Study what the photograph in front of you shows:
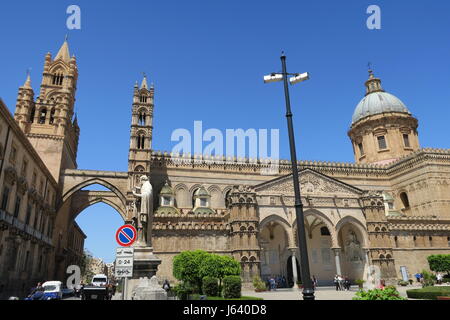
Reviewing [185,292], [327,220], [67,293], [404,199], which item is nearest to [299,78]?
[185,292]

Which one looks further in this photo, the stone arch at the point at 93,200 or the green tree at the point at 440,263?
the stone arch at the point at 93,200

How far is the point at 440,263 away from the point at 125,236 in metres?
38.4

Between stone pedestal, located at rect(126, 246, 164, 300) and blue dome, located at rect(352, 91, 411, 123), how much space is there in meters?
53.3

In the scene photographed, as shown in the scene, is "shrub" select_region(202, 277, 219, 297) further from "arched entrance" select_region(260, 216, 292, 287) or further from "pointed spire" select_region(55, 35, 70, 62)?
"pointed spire" select_region(55, 35, 70, 62)

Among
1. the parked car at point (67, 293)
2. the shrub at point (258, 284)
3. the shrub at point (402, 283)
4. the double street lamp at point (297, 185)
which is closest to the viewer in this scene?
the double street lamp at point (297, 185)

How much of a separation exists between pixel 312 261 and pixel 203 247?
43.5 feet

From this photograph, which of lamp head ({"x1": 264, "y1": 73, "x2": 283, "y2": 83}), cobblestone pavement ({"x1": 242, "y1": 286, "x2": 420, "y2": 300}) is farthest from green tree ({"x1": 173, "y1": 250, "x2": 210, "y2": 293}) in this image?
lamp head ({"x1": 264, "y1": 73, "x2": 283, "y2": 83})

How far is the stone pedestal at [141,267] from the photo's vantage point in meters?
11.6

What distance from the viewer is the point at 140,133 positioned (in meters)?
41.3

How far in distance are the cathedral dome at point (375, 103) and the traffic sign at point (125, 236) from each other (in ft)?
181

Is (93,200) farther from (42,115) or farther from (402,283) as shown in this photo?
(402,283)

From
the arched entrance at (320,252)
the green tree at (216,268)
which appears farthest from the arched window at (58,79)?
the arched entrance at (320,252)

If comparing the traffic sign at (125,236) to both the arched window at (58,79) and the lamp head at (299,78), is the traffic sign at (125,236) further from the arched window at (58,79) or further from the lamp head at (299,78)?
the arched window at (58,79)

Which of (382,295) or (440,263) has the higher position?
(440,263)
